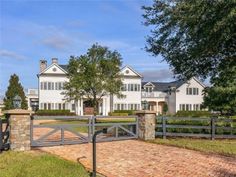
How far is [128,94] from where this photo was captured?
68.0 metres

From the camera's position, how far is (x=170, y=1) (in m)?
22.3

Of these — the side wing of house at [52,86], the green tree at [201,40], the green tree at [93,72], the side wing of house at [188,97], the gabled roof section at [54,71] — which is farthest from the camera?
the side wing of house at [188,97]

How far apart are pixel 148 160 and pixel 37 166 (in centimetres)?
364

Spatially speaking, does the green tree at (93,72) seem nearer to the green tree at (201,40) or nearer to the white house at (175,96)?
the green tree at (201,40)

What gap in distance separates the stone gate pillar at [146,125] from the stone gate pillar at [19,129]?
601 cm

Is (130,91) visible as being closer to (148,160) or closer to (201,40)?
(201,40)

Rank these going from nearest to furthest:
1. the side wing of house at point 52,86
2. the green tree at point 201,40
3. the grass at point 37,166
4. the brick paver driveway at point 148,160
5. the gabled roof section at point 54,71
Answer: the grass at point 37,166, the brick paver driveway at point 148,160, the green tree at point 201,40, the side wing of house at point 52,86, the gabled roof section at point 54,71

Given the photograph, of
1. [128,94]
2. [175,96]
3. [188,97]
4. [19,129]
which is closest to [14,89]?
[128,94]

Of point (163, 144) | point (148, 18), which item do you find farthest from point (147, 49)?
point (163, 144)

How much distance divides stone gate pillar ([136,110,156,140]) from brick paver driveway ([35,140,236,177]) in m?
2.30

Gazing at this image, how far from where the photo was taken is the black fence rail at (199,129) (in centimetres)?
1988

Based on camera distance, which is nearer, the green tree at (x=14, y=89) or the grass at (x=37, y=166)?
the grass at (x=37, y=166)

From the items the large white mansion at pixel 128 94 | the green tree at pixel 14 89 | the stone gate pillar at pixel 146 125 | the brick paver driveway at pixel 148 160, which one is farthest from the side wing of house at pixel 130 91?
the brick paver driveway at pixel 148 160

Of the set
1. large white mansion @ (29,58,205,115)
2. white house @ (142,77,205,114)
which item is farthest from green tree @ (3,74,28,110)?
white house @ (142,77,205,114)
